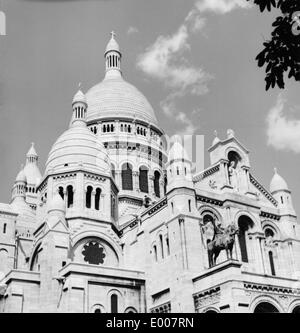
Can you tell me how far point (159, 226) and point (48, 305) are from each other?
1072cm

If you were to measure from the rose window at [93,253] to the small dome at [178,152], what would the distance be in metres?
9.97

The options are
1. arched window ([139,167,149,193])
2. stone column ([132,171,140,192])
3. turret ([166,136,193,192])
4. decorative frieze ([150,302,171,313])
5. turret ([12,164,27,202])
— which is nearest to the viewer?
decorative frieze ([150,302,171,313])

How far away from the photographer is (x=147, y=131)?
66.1 meters

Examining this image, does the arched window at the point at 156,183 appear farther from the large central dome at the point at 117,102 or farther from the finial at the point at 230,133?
the finial at the point at 230,133

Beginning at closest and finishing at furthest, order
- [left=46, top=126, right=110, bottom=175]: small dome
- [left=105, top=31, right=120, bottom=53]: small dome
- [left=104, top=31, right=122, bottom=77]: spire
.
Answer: [left=46, top=126, right=110, bottom=175]: small dome → [left=104, top=31, right=122, bottom=77]: spire → [left=105, top=31, right=120, bottom=53]: small dome

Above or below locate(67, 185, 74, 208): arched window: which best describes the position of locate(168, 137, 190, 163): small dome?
above

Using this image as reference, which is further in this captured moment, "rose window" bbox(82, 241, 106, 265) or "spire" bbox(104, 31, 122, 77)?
"spire" bbox(104, 31, 122, 77)

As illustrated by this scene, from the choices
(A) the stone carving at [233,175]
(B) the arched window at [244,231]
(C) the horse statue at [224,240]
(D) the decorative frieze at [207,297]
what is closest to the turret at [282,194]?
(A) the stone carving at [233,175]

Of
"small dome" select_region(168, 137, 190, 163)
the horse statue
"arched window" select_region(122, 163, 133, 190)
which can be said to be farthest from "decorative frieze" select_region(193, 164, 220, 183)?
"arched window" select_region(122, 163, 133, 190)

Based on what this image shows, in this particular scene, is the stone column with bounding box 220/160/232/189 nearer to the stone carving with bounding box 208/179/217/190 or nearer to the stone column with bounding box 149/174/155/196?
the stone carving with bounding box 208/179/217/190

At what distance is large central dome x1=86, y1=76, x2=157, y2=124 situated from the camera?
66125mm

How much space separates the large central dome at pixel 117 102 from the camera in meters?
66.1

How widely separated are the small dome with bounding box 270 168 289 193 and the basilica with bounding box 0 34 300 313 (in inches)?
4.0

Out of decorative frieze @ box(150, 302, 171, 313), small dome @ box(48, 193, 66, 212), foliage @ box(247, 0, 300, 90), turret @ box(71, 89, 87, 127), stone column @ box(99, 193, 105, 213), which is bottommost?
foliage @ box(247, 0, 300, 90)
